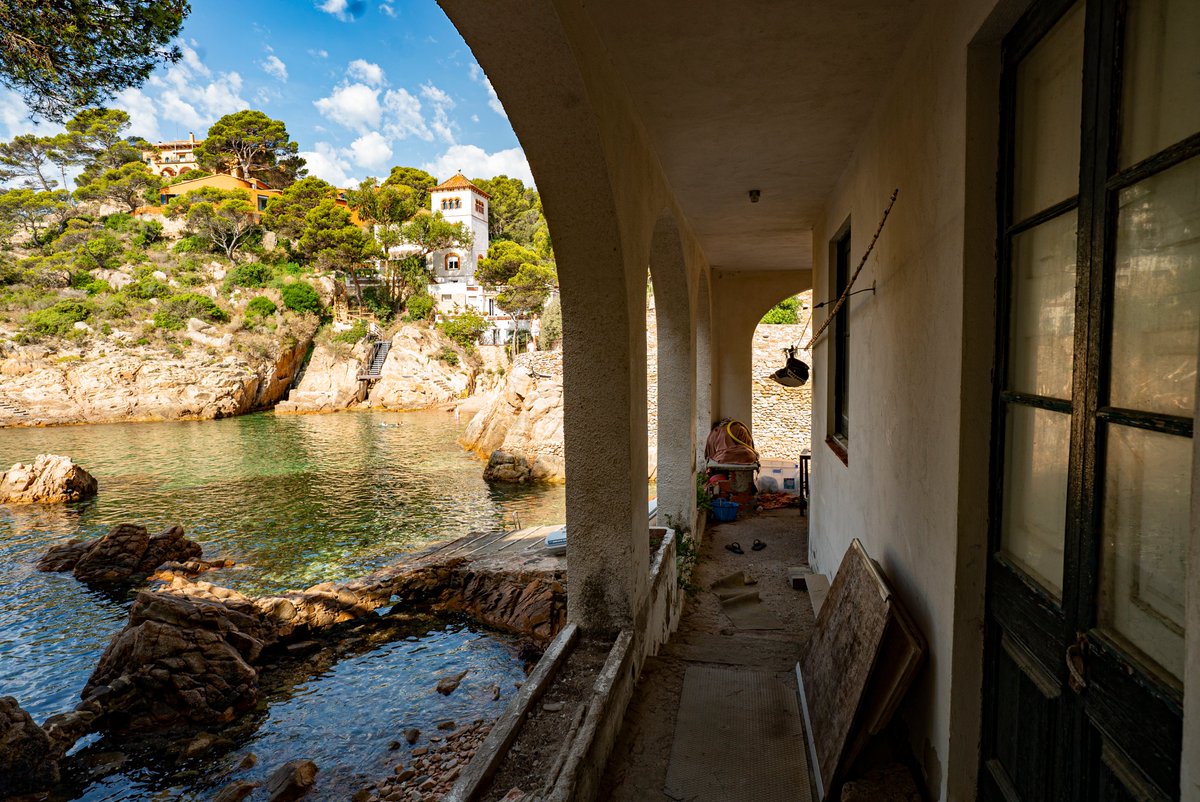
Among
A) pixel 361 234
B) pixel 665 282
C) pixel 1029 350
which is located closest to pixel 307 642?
pixel 665 282

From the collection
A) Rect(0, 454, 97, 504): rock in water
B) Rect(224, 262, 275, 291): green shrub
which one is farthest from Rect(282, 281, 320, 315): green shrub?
Rect(0, 454, 97, 504): rock in water

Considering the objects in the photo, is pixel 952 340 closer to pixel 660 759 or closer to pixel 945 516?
pixel 945 516

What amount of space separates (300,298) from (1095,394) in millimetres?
36518

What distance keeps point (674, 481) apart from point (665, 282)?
2071 millimetres

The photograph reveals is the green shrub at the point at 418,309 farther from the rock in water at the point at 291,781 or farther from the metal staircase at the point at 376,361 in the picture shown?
the rock in water at the point at 291,781

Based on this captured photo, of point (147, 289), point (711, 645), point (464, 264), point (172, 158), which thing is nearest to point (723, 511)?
point (711, 645)

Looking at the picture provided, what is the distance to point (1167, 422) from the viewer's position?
1.13m

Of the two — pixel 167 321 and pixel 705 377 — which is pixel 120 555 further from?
pixel 167 321

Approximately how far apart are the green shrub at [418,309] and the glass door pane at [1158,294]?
36.4m

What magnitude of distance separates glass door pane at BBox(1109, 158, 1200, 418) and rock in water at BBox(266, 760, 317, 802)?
533 centimetres

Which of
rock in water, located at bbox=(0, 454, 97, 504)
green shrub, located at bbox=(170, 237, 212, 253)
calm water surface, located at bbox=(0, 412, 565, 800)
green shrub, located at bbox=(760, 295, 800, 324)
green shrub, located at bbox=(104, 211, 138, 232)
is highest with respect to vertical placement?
green shrub, located at bbox=(104, 211, 138, 232)

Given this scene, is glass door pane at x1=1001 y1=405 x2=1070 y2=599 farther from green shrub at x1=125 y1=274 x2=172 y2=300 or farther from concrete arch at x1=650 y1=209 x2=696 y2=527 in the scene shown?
green shrub at x1=125 y1=274 x2=172 y2=300

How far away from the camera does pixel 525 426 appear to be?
59.8 feet

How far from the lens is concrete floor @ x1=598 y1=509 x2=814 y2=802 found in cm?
283
